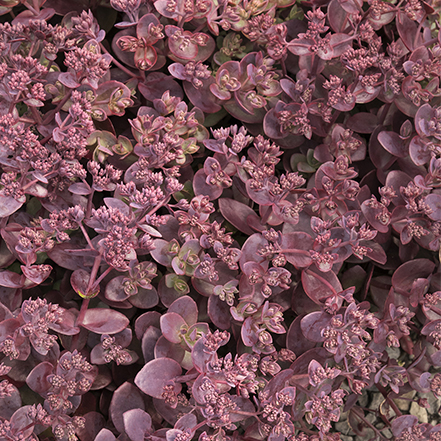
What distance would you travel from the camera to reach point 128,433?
119 cm

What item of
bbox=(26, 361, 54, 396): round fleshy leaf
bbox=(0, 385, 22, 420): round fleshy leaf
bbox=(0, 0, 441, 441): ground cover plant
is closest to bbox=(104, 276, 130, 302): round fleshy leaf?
bbox=(0, 0, 441, 441): ground cover plant

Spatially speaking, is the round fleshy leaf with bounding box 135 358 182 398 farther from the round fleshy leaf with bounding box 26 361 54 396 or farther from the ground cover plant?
the round fleshy leaf with bounding box 26 361 54 396

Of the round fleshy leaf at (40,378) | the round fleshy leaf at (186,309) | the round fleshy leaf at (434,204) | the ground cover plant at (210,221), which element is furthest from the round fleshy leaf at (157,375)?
the round fleshy leaf at (434,204)

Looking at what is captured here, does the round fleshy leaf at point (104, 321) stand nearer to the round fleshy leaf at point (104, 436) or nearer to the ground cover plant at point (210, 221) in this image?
the ground cover plant at point (210, 221)

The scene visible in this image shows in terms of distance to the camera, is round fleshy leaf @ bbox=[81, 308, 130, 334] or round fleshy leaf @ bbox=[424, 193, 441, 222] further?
round fleshy leaf @ bbox=[424, 193, 441, 222]

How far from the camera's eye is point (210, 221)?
1446 mm

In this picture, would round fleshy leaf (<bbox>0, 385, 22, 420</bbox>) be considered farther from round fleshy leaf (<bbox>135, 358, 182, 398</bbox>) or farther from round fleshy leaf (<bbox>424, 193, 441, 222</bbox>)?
round fleshy leaf (<bbox>424, 193, 441, 222</bbox>)

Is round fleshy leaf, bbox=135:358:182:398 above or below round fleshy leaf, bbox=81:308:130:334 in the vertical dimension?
below

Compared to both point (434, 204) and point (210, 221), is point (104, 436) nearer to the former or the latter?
point (210, 221)

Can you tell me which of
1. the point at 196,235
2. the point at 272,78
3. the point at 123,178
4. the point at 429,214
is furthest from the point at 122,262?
the point at 429,214

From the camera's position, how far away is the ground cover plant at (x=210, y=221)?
3.96 ft

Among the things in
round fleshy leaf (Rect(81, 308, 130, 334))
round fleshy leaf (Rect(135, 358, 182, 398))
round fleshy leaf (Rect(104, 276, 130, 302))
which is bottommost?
round fleshy leaf (Rect(135, 358, 182, 398))

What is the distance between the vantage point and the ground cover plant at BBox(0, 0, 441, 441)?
1206 mm

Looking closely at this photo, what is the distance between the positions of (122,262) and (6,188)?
1.19 feet
